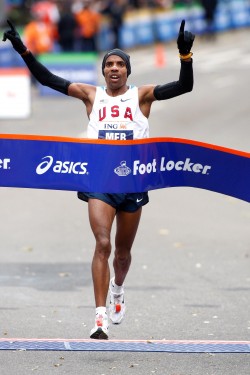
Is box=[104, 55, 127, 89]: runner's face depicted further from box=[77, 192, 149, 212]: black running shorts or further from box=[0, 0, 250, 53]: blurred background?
box=[0, 0, 250, 53]: blurred background

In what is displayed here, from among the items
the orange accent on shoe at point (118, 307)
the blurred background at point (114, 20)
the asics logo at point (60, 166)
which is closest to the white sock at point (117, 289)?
the orange accent on shoe at point (118, 307)

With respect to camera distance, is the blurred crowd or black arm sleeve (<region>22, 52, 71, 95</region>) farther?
the blurred crowd

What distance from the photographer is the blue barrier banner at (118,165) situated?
30.9 ft

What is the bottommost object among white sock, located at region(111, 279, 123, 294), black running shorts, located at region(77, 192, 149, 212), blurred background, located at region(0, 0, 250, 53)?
blurred background, located at region(0, 0, 250, 53)

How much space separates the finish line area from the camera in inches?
362

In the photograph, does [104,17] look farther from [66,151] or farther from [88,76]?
[66,151]

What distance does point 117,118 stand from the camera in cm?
949

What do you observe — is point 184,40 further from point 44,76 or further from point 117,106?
point 44,76

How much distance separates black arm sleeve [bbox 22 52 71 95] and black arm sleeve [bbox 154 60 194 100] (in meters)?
0.73

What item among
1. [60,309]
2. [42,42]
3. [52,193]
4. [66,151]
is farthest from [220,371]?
[42,42]

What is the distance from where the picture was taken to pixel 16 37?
9.59 metres

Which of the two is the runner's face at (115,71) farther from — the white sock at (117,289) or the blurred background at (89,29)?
the blurred background at (89,29)

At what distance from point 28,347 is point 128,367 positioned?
900 mm

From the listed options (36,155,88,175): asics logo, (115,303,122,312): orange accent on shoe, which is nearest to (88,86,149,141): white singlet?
(36,155,88,175): asics logo
